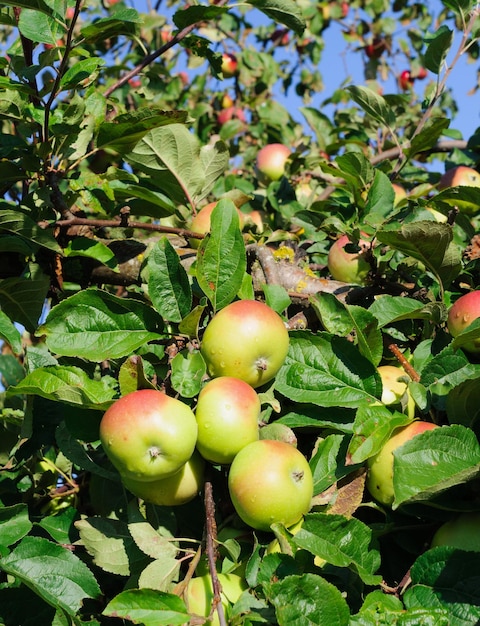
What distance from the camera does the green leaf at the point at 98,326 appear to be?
1094mm

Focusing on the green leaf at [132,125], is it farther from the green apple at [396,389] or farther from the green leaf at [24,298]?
the green apple at [396,389]

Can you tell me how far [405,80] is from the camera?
4.40 m

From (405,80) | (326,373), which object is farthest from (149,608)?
(405,80)

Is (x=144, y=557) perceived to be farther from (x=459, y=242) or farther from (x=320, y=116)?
(x=320, y=116)

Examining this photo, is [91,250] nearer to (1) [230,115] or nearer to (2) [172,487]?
(2) [172,487]

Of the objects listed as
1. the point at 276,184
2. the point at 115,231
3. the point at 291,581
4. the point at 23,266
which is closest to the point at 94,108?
the point at 115,231

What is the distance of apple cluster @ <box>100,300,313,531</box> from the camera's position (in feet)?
2.92

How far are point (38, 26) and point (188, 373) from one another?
745 mm

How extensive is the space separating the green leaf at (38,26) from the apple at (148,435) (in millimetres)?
726

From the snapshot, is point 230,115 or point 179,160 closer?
point 179,160

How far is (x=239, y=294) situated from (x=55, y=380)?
348 millimetres

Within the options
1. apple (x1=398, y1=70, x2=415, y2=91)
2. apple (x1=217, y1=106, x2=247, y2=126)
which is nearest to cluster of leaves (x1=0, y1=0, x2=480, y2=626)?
apple (x1=217, y1=106, x2=247, y2=126)

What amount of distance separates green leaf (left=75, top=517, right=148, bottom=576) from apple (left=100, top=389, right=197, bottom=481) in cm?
17

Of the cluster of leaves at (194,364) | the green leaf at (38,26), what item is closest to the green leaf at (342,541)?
the cluster of leaves at (194,364)
